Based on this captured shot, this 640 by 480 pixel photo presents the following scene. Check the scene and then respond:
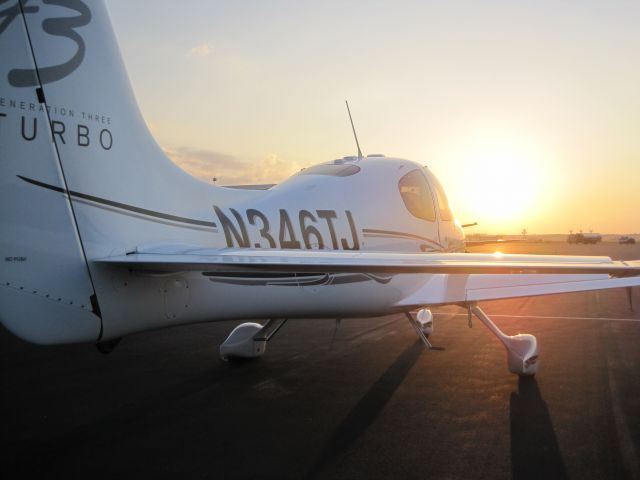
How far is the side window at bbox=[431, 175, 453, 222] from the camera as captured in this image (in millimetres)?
8117

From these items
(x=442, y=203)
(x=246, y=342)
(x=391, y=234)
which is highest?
(x=442, y=203)

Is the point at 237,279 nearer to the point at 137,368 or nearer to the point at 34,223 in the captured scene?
the point at 34,223

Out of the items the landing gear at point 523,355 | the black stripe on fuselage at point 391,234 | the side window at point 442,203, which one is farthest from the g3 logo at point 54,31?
the landing gear at point 523,355

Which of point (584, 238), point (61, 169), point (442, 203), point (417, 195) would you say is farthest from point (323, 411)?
point (584, 238)

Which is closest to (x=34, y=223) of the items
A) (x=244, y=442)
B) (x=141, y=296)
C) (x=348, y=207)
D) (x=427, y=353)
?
(x=141, y=296)

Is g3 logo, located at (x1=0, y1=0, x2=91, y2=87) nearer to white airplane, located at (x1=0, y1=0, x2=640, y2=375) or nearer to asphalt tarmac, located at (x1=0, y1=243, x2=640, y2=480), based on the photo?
white airplane, located at (x1=0, y1=0, x2=640, y2=375)

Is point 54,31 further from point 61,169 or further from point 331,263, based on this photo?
point 331,263

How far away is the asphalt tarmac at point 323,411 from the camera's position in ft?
14.4

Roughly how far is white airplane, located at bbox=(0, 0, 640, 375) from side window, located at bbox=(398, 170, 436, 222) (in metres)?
1.97

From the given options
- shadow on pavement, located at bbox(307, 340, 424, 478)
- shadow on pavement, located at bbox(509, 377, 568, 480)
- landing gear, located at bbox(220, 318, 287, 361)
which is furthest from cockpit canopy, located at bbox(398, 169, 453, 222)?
shadow on pavement, located at bbox(509, 377, 568, 480)

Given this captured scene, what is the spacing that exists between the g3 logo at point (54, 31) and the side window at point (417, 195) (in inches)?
172

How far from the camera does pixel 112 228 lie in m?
4.18

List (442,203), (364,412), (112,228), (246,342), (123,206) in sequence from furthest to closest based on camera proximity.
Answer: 1. (442,203)
2. (246,342)
3. (364,412)
4. (123,206)
5. (112,228)

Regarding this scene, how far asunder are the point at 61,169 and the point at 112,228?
58cm
